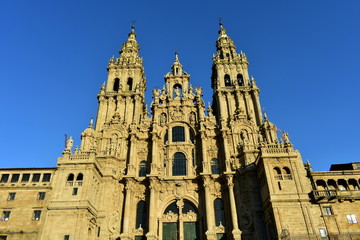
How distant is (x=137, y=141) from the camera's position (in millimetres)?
41594

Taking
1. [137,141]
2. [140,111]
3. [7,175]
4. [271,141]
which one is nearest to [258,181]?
[271,141]

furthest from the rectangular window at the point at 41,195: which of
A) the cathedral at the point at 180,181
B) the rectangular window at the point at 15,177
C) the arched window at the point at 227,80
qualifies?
the arched window at the point at 227,80

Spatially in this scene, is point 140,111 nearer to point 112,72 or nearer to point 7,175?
point 112,72

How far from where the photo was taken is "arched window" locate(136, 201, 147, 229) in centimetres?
3516

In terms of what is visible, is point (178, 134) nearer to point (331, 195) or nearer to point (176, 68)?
point (176, 68)

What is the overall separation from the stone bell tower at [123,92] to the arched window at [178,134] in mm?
6045

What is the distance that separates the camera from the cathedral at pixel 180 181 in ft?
95.4

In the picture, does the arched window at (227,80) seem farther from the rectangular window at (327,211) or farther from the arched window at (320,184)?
the rectangular window at (327,211)

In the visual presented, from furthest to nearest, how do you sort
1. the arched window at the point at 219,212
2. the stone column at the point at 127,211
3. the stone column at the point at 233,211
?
the arched window at the point at 219,212 < the stone column at the point at 127,211 < the stone column at the point at 233,211

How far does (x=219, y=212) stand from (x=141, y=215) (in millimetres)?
9812

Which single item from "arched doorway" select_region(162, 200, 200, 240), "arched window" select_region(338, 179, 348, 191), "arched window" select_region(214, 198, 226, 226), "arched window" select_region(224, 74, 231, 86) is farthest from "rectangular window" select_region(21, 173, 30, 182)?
"arched window" select_region(338, 179, 348, 191)

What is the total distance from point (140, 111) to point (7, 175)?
20478mm

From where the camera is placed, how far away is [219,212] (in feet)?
116

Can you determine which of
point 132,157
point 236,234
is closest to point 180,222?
point 236,234
